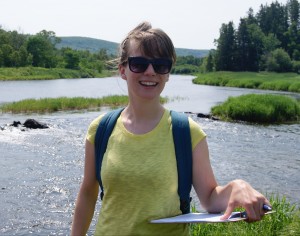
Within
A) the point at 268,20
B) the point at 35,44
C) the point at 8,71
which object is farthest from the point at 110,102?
the point at 268,20

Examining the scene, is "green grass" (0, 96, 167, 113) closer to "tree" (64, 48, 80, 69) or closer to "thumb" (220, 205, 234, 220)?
"thumb" (220, 205, 234, 220)

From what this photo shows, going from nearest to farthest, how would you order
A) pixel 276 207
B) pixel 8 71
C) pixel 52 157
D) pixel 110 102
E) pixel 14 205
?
1. pixel 276 207
2. pixel 14 205
3. pixel 52 157
4. pixel 110 102
5. pixel 8 71

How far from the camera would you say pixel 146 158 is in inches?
103

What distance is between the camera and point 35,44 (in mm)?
142250

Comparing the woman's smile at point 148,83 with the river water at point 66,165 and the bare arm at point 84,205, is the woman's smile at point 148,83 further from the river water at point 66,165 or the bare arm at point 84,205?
the river water at point 66,165

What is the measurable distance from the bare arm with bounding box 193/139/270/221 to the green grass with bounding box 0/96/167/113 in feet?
109

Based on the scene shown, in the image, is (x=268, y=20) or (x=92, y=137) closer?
(x=92, y=137)

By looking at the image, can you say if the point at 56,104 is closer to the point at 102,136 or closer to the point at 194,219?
the point at 102,136

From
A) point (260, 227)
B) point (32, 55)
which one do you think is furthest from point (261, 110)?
point (32, 55)

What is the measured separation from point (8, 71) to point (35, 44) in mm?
43059

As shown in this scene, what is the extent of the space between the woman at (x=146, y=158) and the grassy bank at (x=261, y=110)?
97.9ft

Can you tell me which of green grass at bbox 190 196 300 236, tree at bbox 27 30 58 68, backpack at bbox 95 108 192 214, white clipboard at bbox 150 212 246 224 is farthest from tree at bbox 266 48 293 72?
white clipboard at bbox 150 212 246 224

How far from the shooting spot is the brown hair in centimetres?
267

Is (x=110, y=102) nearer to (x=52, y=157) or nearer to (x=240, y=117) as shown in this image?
(x=240, y=117)
